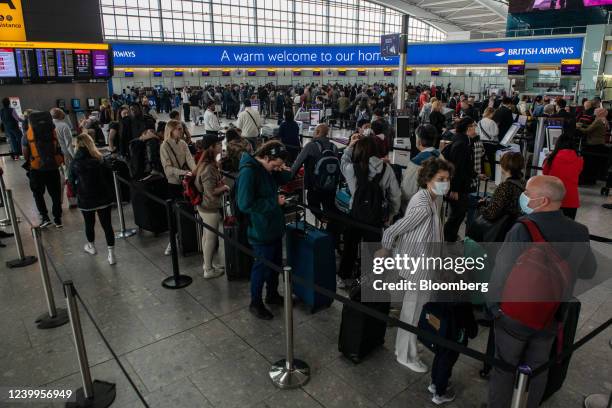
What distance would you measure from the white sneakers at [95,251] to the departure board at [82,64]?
32.5 feet

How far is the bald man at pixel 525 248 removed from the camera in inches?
94.3

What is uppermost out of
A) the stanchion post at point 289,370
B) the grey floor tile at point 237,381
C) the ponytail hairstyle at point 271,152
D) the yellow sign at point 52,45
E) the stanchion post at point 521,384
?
the yellow sign at point 52,45

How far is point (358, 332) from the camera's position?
3.54 meters

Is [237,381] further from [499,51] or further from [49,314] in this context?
[499,51]

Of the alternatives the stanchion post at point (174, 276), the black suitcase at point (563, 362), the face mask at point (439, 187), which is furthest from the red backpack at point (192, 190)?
the black suitcase at point (563, 362)

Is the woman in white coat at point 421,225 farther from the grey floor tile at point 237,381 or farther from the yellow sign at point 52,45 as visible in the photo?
the yellow sign at point 52,45

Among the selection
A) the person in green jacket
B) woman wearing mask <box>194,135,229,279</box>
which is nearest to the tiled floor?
woman wearing mask <box>194,135,229,279</box>

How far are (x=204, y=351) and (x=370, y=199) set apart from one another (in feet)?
6.90

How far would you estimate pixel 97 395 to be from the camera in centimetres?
326

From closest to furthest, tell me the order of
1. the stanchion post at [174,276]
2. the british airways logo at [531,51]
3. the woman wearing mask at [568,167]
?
the stanchion post at [174,276] < the woman wearing mask at [568,167] < the british airways logo at [531,51]

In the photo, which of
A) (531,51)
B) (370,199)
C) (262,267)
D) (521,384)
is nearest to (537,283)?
(521,384)

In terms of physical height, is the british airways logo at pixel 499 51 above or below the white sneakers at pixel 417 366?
above

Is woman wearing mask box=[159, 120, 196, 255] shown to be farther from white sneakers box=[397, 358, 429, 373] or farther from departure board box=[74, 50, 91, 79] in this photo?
departure board box=[74, 50, 91, 79]

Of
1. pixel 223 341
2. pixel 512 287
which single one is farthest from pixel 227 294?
pixel 512 287
